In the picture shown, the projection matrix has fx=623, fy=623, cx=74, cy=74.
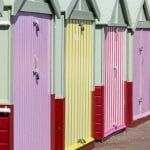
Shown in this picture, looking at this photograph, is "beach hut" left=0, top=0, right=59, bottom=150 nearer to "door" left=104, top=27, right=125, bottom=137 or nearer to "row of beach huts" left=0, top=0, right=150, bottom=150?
"row of beach huts" left=0, top=0, right=150, bottom=150

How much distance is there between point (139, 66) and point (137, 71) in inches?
6.7

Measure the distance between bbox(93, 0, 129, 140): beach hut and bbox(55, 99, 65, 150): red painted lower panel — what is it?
1.91m

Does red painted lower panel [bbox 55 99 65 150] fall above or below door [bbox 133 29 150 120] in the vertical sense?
below

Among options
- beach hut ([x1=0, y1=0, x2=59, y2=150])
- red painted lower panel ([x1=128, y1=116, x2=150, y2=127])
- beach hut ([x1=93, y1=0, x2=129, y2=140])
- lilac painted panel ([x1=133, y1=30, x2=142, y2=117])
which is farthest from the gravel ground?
beach hut ([x1=0, y1=0, x2=59, y2=150])

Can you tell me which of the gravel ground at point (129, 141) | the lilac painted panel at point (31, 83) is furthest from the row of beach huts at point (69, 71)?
the gravel ground at point (129, 141)

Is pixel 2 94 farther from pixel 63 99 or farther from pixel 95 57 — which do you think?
pixel 95 57

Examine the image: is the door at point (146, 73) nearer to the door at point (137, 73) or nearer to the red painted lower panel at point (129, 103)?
the door at point (137, 73)

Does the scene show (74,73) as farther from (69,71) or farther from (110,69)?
(110,69)

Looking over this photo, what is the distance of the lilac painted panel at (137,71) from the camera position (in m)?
13.9

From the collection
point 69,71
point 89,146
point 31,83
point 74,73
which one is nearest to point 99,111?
point 89,146

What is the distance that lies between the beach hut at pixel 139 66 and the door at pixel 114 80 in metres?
0.46

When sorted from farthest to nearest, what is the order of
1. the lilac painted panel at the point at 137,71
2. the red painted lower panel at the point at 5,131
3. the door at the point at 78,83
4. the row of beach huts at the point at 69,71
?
the lilac painted panel at the point at 137,71 < the door at the point at 78,83 < the row of beach huts at the point at 69,71 < the red painted lower panel at the point at 5,131

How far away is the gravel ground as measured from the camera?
11.2 metres

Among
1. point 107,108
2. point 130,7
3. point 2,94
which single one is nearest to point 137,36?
point 130,7
